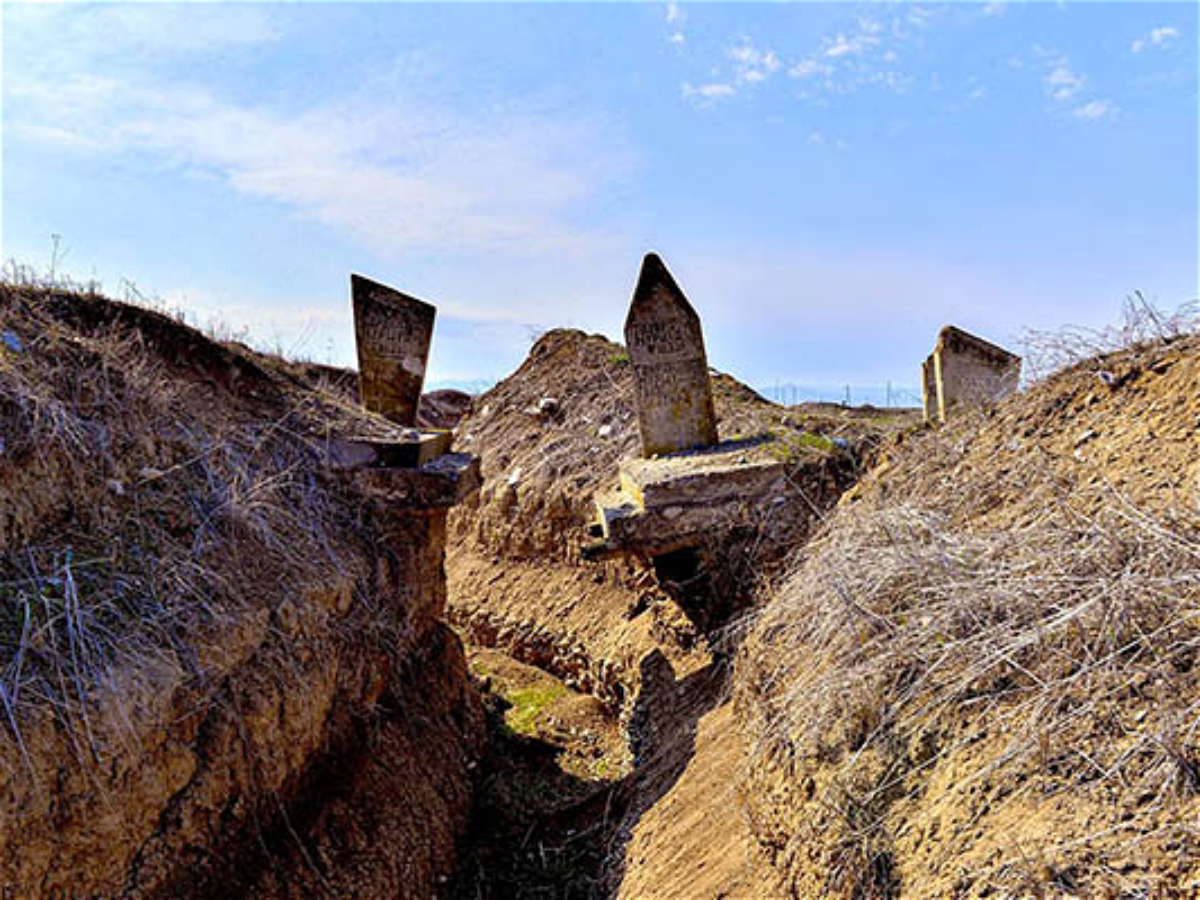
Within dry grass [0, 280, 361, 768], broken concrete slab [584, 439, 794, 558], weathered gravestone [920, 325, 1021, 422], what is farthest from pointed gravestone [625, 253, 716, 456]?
dry grass [0, 280, 361, 768]

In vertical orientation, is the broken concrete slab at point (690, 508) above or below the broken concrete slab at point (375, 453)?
below

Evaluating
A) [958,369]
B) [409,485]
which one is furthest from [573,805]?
[958,369]

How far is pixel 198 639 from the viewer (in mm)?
4113

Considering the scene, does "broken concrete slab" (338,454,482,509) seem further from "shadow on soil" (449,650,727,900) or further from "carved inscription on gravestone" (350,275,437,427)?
"shadow on soil" (449,650,727,900)

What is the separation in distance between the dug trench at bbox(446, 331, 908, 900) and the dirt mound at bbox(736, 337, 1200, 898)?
74cm

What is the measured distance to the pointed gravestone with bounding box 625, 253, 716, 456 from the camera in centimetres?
725

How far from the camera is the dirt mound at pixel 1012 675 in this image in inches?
86.7

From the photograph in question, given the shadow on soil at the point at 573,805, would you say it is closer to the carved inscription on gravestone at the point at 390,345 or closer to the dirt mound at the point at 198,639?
the dirt mound at the point at 198,639

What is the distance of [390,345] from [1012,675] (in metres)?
6.13

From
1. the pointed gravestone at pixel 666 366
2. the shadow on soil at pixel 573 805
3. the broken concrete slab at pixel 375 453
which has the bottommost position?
the shadow on soil at pixel 573 805

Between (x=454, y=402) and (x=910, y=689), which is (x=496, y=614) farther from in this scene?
(x=454, y=402)

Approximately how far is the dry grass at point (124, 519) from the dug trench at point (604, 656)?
7.74 ft

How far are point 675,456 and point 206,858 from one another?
457 cm

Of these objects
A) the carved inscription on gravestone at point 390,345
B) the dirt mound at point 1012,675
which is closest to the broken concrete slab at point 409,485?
the carved inscription on gravestone at point 390,345
